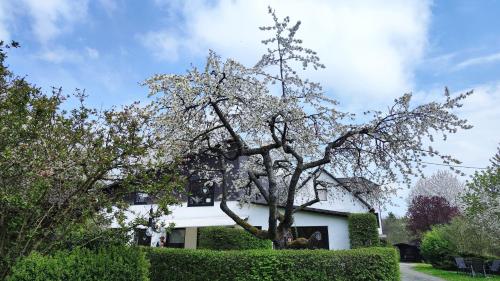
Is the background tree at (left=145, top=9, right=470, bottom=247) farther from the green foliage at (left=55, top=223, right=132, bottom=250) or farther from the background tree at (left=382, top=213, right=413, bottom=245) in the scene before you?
the background tree at (left=382, top=213, right=413, bottom=245)

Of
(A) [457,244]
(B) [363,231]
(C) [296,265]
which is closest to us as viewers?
(C) [296,265]

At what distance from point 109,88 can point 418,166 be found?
7.89m

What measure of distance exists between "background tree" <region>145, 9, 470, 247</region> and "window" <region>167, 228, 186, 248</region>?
11639mm

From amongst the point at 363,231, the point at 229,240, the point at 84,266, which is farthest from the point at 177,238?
the point at 84,266

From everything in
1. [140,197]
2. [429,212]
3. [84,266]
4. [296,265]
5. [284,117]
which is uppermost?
[284,117]

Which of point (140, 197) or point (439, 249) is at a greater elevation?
point (140, 197)

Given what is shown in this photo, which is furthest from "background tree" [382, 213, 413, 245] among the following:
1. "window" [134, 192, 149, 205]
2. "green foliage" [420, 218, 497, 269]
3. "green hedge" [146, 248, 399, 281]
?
"green hedge" [146, 248, 399, 281]

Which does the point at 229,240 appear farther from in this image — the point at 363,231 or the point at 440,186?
the point at 440,186

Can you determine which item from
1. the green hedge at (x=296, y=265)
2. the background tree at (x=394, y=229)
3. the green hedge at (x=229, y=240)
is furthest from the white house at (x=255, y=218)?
the background tree at (x=394, y=229)

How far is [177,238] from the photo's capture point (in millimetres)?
21438

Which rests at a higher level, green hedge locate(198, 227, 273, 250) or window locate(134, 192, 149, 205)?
window locate(134, 192, 149, 205)

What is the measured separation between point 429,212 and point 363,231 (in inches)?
678

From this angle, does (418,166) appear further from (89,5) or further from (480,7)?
(89,5)

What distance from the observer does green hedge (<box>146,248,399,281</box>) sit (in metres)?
8.08
